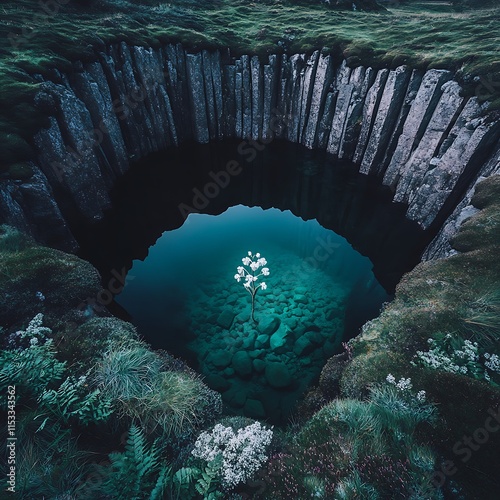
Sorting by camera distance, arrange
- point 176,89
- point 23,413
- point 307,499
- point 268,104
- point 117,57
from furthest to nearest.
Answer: point 268,104 < point 176,89 < point 117,57 < point 23,413 < point 307,499

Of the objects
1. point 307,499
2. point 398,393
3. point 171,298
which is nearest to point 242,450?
point 307,499

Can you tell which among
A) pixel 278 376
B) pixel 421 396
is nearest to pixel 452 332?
pixel 421 396

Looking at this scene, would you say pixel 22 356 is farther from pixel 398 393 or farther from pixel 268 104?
pixel 268 104

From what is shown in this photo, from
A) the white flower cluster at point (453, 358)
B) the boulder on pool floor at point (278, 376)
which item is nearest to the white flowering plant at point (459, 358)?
the white flower cluster at point (453, 358)

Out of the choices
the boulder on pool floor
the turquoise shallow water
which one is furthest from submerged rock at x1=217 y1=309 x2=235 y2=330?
the boulder on pool floor

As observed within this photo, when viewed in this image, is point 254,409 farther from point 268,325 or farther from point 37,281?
point 37,281

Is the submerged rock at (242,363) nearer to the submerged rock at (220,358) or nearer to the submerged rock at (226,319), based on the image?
the submerged rock at (220,358)
